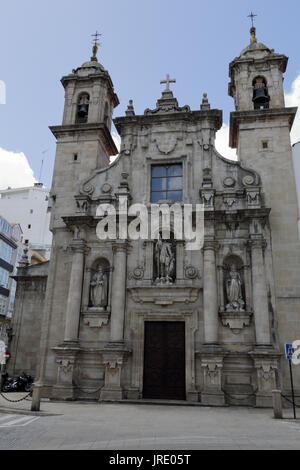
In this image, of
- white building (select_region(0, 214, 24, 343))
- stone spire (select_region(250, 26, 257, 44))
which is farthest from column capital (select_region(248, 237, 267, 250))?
white building (select_region(0, 214, 24, 343))

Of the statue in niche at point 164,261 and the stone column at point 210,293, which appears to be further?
the statue in niche at point 164,261

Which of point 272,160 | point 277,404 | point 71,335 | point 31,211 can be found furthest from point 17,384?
point 31,211

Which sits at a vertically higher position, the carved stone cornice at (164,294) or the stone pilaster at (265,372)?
the carved stone cornice at (164,294)

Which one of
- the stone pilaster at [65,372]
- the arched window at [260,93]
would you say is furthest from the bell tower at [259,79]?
the stone pilaster at [65,372]

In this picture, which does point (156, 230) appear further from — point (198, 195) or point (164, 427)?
point (164, 427)

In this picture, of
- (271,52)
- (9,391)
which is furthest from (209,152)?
(9,391)

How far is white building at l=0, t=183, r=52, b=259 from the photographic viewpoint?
53.8 meters

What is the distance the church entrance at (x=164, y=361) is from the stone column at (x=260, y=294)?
10.7ft

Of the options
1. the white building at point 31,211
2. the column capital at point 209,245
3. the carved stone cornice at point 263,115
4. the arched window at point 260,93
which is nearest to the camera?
the column capital at point 209,245

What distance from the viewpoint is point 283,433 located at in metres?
9.63

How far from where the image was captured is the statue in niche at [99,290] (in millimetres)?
18703

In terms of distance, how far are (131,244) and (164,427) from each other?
33.1 feet

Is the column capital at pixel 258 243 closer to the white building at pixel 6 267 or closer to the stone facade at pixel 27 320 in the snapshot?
the stone facade at pixel 27 320

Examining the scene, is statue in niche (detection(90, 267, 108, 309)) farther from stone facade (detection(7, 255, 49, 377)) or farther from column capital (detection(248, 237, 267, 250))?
column capital (detection(248, 237, 267, 250))
